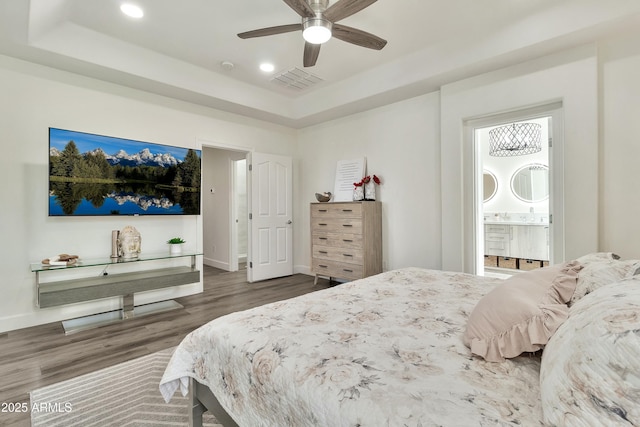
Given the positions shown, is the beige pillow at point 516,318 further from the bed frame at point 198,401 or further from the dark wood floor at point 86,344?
the dark wood floor at point 86,344

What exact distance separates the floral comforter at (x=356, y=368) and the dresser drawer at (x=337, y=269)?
2.36 m

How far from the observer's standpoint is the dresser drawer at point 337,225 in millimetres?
4020

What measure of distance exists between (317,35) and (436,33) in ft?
4.91

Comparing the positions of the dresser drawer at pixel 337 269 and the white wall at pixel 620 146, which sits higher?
the white wall at pixel 620 146

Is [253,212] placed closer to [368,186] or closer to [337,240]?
[337,240]

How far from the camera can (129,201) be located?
11.5 ft

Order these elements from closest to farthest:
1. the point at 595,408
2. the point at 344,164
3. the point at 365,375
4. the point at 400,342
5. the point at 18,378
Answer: the point at 595,408
the point at 365,375
the point at 400,342
the point at 18,378
the point at 344,164

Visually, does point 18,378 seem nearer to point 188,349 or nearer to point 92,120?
point 188,349

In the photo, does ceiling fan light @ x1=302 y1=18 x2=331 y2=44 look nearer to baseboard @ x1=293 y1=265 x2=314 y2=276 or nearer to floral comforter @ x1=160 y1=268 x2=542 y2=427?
floral comforter @ x1=160 y1=268 x2=542 y2=427

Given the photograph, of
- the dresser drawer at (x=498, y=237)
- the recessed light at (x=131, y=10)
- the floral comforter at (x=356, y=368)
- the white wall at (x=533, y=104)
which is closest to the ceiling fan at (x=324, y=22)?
the recessed light at (x=131, y=10)

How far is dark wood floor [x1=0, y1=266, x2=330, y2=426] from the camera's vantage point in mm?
2035

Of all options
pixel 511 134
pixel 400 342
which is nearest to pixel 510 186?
pixel 511 134

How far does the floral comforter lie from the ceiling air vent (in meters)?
3.16

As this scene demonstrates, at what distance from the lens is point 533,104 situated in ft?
9.65
